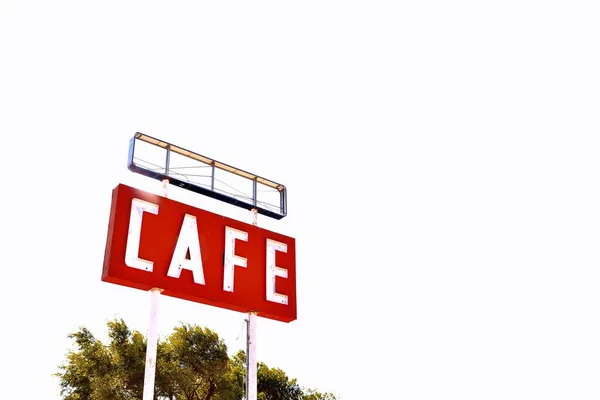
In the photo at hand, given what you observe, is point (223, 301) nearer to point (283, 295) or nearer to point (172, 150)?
point (283, 295)

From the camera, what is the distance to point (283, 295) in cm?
1978

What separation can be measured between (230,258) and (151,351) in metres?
4.15

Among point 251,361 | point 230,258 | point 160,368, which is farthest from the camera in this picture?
point 160,368

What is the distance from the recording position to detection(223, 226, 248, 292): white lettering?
18511mm

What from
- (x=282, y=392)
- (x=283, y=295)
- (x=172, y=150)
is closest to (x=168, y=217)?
(x=172, y=150)

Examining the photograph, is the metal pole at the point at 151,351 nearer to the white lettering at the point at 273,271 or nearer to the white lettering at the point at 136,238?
the white lettering at the point at 136,238

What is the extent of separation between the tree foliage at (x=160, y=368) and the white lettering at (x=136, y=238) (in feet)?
64.5

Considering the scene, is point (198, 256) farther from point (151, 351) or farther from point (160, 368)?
point (160, 368)

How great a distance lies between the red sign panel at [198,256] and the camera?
16609 millimetres

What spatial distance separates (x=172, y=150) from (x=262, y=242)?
3.83 m

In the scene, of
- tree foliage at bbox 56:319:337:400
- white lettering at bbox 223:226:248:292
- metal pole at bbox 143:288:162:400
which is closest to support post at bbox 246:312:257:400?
white lettering at bbox 223:226:248:292

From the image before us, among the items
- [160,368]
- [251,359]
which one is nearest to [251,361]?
[251,359]

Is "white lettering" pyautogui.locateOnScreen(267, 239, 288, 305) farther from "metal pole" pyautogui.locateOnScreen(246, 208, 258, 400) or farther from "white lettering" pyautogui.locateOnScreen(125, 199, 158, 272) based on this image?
"white lettering" pyautogui.locateOnScreen(125, 199, 158, 272)

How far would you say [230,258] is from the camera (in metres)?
18.9
